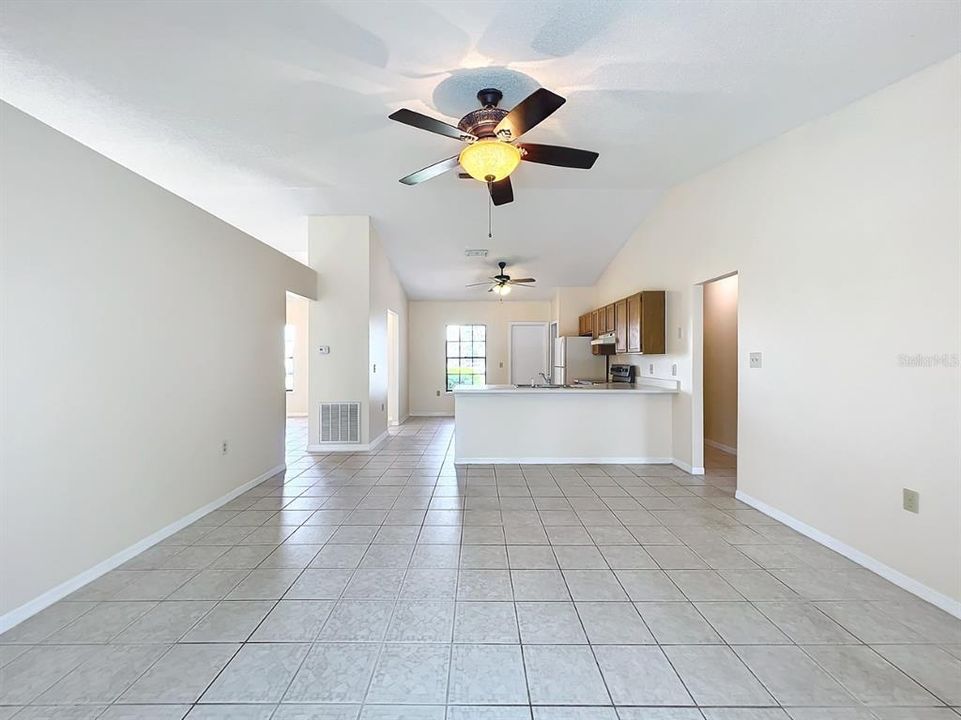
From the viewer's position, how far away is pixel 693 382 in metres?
4.54

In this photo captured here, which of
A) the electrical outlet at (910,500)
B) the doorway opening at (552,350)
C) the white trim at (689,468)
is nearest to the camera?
the electrical outlet at (910,500)

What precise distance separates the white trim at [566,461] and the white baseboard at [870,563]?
1496 mm

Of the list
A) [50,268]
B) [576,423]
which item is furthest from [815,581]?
[50,268]

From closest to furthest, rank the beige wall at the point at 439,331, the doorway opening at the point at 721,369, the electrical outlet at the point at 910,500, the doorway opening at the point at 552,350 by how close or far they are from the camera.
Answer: the electrical outlet at the point at 910,500 < the doorway opening at the point at 721,369 < the doorway opening at the point at 552,350 < the beige wall at the point at 439,331

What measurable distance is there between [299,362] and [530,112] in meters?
8.59

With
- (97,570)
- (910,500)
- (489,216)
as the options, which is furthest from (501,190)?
(97,570)

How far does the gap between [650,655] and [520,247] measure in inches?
217

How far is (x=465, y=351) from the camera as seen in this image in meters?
9.40

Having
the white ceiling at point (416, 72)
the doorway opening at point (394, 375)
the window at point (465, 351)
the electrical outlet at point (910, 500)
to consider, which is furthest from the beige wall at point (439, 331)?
the electrical outlet at point (910, 500)

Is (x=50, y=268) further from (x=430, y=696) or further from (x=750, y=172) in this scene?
(x=750, y=172)

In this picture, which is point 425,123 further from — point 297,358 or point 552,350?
point 297,358

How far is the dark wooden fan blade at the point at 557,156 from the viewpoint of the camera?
2.70 meters

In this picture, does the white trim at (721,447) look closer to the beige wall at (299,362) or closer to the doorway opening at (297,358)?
the doorway opening at (297,358)

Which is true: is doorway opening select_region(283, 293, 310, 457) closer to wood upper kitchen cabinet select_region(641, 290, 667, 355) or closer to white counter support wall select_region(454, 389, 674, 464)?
white counter support wall select_region(454, 389, 674, 464)
